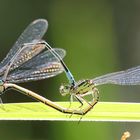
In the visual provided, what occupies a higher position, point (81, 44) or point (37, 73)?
point (37, 73)

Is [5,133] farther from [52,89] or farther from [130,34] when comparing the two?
[130,34]

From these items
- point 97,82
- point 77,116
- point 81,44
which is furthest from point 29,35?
point 81,44

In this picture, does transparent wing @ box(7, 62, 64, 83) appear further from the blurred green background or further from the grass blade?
the blurred green background

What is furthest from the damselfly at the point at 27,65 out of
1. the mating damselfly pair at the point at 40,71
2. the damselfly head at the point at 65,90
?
the damselfly head at the point at 65,90

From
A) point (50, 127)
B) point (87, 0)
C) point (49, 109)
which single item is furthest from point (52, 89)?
point (49, 109)

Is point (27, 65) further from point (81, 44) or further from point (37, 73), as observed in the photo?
point (81, 44)

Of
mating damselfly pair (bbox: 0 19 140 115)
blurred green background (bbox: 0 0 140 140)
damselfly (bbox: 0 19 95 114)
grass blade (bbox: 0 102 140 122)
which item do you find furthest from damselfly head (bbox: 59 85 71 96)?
blurred green background (bbox: 0 0 140 140)
